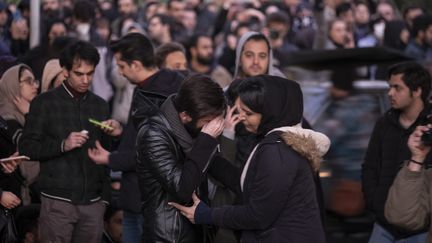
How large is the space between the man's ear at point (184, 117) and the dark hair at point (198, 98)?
2 cm

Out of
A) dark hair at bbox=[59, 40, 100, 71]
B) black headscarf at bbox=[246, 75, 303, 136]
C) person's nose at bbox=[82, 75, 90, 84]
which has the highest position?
black headscarf at bbox=[246, 75, 303, 136]

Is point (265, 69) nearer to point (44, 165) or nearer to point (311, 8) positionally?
point (44, 165)

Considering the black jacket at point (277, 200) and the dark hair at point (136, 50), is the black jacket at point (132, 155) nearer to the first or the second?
the dark hair at point (136, 50)

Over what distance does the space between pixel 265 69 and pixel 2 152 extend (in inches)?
84.1

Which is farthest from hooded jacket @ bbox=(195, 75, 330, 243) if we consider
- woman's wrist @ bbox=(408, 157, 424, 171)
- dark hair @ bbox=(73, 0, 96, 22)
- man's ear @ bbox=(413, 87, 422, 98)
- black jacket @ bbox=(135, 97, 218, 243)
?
dark hair @ bbox=(73, 0, 96, 22)

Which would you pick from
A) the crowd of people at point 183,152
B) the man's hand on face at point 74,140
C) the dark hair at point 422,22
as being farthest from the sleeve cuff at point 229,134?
the dark hair at point 422,22

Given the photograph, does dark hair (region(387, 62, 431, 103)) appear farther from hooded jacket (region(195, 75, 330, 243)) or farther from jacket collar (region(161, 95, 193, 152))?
jacket collar (region(161, 95, 193, 152))

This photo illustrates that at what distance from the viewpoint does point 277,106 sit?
612cm

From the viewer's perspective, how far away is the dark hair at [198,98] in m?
6.16

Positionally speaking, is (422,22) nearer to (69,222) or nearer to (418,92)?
(418,92)

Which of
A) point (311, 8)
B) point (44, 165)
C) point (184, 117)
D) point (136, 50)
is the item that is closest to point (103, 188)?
point (44, 165)

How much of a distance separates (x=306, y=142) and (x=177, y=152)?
0.74 metres

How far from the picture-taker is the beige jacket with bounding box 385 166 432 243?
6.94 metres

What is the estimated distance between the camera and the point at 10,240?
795 centimetres
